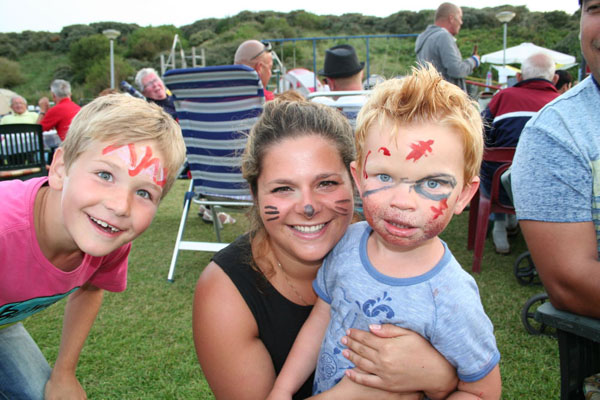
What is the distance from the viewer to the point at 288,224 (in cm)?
148

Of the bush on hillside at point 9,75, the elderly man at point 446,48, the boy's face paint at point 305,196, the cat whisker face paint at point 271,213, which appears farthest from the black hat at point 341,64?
the bush on hillside at point 9,75

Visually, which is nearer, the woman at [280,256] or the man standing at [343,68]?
the woman at [280,256]

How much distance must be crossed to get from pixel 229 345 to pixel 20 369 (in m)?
1.09

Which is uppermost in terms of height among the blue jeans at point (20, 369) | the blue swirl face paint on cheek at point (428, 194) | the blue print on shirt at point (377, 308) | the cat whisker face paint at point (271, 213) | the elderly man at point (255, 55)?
the elderly man at point (255, 55)

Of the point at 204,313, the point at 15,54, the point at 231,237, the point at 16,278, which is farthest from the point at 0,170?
the point at 15,54

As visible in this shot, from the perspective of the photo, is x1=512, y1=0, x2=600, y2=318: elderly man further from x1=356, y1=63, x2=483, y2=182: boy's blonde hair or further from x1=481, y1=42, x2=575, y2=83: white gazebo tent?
x1=481, y1=42, x2=575, y2=83: white gazebo tent

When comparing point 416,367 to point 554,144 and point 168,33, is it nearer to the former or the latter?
point 554,144

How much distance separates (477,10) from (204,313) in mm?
42577

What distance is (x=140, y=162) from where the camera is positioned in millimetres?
1557

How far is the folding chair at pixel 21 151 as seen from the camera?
214 inches

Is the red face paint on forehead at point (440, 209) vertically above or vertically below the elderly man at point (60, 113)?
below

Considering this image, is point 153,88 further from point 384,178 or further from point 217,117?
point 384,178

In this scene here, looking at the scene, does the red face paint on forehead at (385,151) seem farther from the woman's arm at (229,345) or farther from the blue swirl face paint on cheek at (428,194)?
the woman's arm at (229,345)

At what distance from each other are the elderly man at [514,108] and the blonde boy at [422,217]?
10.6 ft
